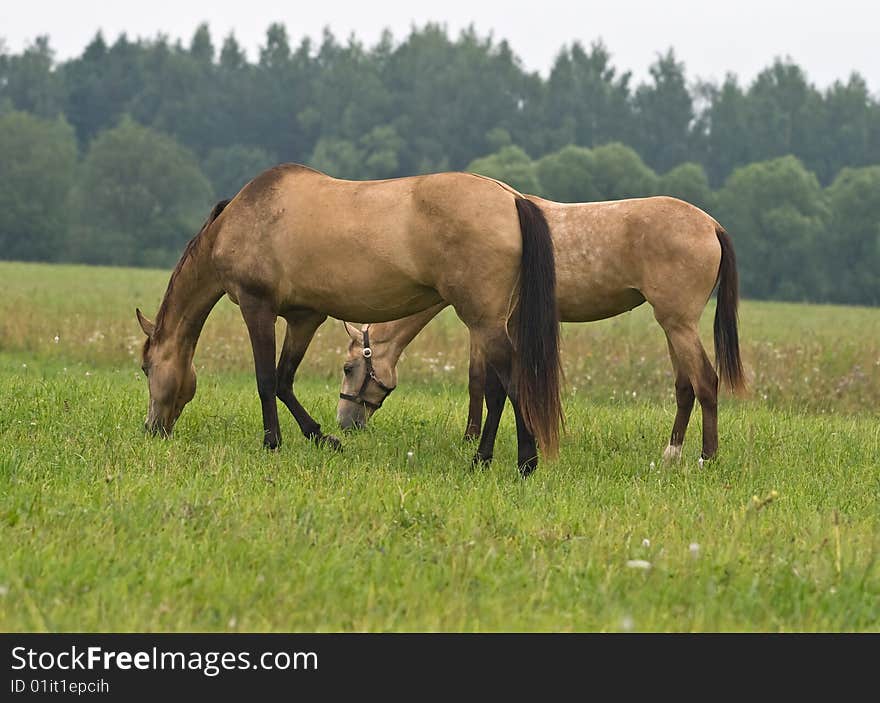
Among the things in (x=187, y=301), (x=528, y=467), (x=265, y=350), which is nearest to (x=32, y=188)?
(x=187, y=301)

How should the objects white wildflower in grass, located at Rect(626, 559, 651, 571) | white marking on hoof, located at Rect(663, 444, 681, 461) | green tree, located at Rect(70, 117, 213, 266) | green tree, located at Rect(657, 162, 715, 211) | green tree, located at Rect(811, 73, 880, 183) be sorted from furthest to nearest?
A: green tree, located at Rect(811, 73, 880, 183) → green tree, located at Rect(70, 117, 213, 266) → green tree, located at Rect(657, 162, 715, 211) → white marking on hoof, located at Rect(663, 444, 681, 461) → white wildflower in grass, located at Rect(626, 559, 651, 571)

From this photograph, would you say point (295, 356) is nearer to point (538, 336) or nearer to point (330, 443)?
point (330, 443)

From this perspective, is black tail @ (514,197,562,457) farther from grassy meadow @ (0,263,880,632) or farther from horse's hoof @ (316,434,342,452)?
horse's hoof @ (316,434,342,452)

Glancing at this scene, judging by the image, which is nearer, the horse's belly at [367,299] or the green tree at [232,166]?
the horse's belly at [367,299]

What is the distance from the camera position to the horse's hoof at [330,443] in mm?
8398

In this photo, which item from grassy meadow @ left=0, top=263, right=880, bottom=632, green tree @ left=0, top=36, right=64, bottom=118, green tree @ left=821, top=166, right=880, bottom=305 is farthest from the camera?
green tree @ left=0, top=36, right=64, bottom=118

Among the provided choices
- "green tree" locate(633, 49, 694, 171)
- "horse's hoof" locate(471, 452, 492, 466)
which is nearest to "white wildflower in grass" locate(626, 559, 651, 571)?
"horse's hoof" locate(471, 452, 492, 466)

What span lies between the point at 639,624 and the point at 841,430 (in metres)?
6.50

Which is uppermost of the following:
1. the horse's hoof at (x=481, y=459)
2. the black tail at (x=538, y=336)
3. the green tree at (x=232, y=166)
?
the green tree at (x=232, y=166)

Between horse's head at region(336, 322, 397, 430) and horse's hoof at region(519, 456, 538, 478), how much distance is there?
2502 mm

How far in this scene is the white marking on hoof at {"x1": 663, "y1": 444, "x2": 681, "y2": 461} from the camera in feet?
27.7

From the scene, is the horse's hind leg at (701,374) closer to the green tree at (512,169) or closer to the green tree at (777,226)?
the green tree at (512,169)

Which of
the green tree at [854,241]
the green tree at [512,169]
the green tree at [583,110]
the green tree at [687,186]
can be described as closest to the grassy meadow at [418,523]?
the green tree at [512,169]

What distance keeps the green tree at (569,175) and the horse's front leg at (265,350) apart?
6047 centimetres
